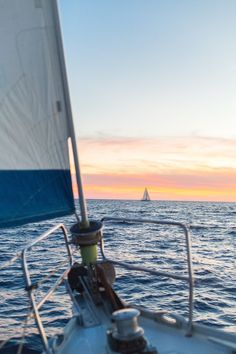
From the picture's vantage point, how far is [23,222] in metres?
4.46

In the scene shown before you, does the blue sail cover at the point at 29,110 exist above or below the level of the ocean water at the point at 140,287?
above

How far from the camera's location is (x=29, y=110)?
14.5ft

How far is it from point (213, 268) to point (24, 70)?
1336 cm

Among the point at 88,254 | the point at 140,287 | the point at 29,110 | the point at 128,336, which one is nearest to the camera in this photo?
the point at 128,336

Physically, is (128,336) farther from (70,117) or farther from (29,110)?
(29,110)

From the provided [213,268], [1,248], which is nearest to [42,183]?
[213,268]

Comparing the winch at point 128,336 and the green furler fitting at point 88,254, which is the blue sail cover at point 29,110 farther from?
the winch at point 128,336

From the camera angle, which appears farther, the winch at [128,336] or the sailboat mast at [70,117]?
the sailboat mast at [70,117]

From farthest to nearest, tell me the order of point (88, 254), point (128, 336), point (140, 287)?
point (140, 287)
point (88, 254)
point (128, 336)

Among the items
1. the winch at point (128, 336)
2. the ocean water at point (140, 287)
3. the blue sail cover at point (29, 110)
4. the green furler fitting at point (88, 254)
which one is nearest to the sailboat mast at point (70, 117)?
the blue sail cover at point (29, 110)

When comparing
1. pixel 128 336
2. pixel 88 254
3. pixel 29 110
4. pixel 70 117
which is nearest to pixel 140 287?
pixel 88 254

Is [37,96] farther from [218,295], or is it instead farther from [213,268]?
[213,268]

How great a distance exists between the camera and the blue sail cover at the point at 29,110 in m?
4.33

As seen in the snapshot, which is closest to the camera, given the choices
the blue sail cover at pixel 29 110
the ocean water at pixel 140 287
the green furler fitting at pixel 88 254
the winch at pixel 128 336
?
the winch at pixel 128 336
